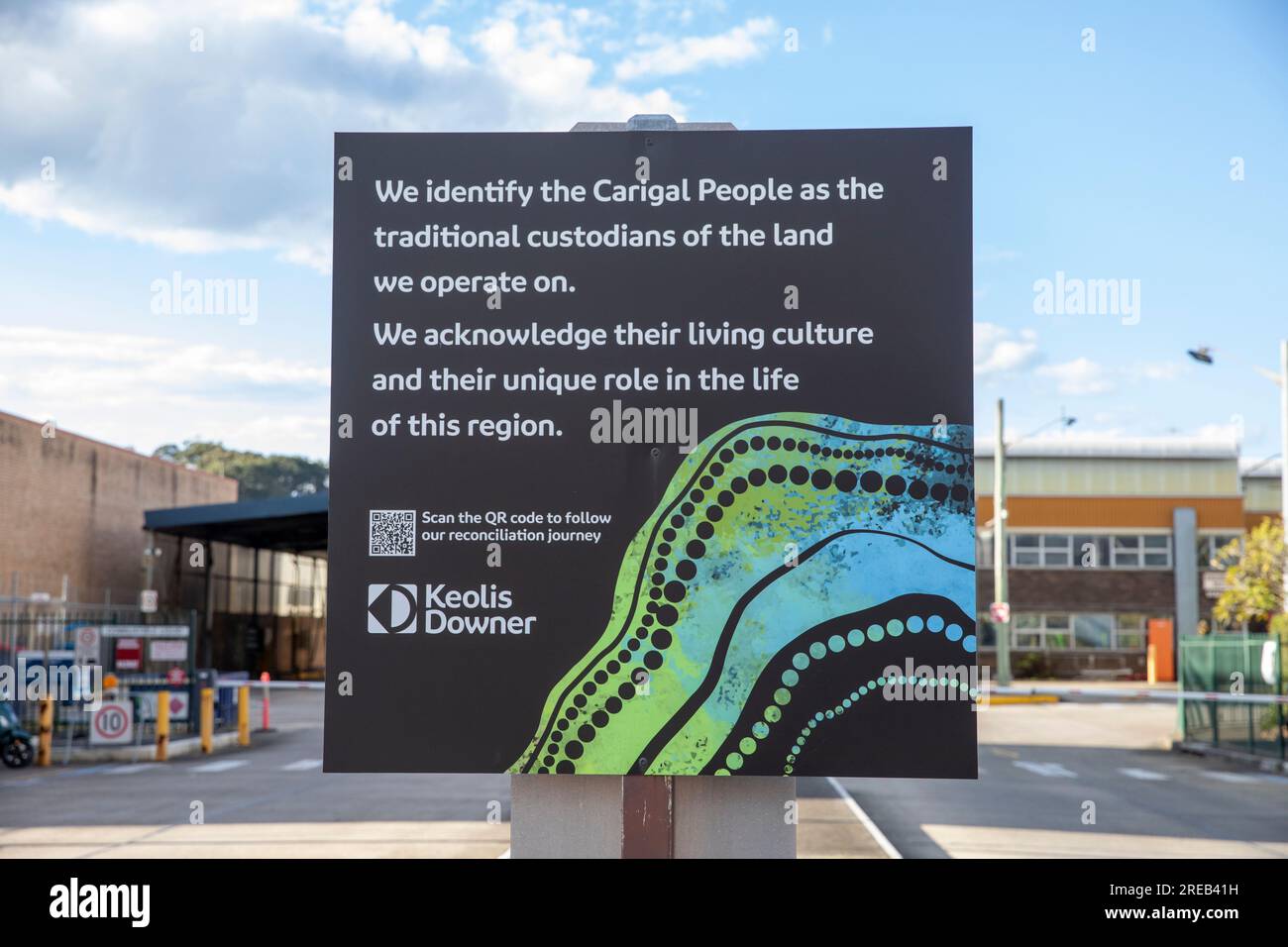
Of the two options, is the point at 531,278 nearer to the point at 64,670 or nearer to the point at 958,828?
the point at 958,828

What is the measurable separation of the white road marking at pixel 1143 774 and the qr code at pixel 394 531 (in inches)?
680

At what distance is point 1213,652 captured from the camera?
79.7 feet

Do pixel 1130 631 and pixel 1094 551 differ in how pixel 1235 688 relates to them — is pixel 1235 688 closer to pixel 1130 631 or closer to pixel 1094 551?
pixel 1094 551

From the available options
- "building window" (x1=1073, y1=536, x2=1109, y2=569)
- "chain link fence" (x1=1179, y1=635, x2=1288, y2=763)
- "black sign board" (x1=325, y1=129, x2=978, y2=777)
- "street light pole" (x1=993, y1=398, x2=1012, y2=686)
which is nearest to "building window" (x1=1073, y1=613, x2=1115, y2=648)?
"building window" (x1=1073, y1=536, x2=1109, y2=569)

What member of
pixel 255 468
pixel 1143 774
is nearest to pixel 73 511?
pixel 1143 774

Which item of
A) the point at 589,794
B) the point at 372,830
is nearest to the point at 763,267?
the point at 589,794

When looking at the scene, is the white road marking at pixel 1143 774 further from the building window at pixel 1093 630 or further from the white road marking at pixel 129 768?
the building window at pixel 1093 630

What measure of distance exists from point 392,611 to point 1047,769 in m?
17.6

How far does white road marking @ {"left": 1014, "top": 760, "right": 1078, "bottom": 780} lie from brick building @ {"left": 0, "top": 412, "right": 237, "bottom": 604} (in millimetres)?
24945

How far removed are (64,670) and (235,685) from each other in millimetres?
3381

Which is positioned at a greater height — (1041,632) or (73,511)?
(73,511)

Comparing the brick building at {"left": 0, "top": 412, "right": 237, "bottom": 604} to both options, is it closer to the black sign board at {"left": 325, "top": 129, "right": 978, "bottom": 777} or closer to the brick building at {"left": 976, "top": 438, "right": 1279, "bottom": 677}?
the black sign board at {"left": 325, "top": 129, "right": 978, "bottom": 777}

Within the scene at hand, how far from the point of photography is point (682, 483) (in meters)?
4.26

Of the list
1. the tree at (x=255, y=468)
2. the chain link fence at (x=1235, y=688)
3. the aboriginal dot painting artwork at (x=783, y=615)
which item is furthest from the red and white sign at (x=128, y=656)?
the tree at (x=255, y=468)
